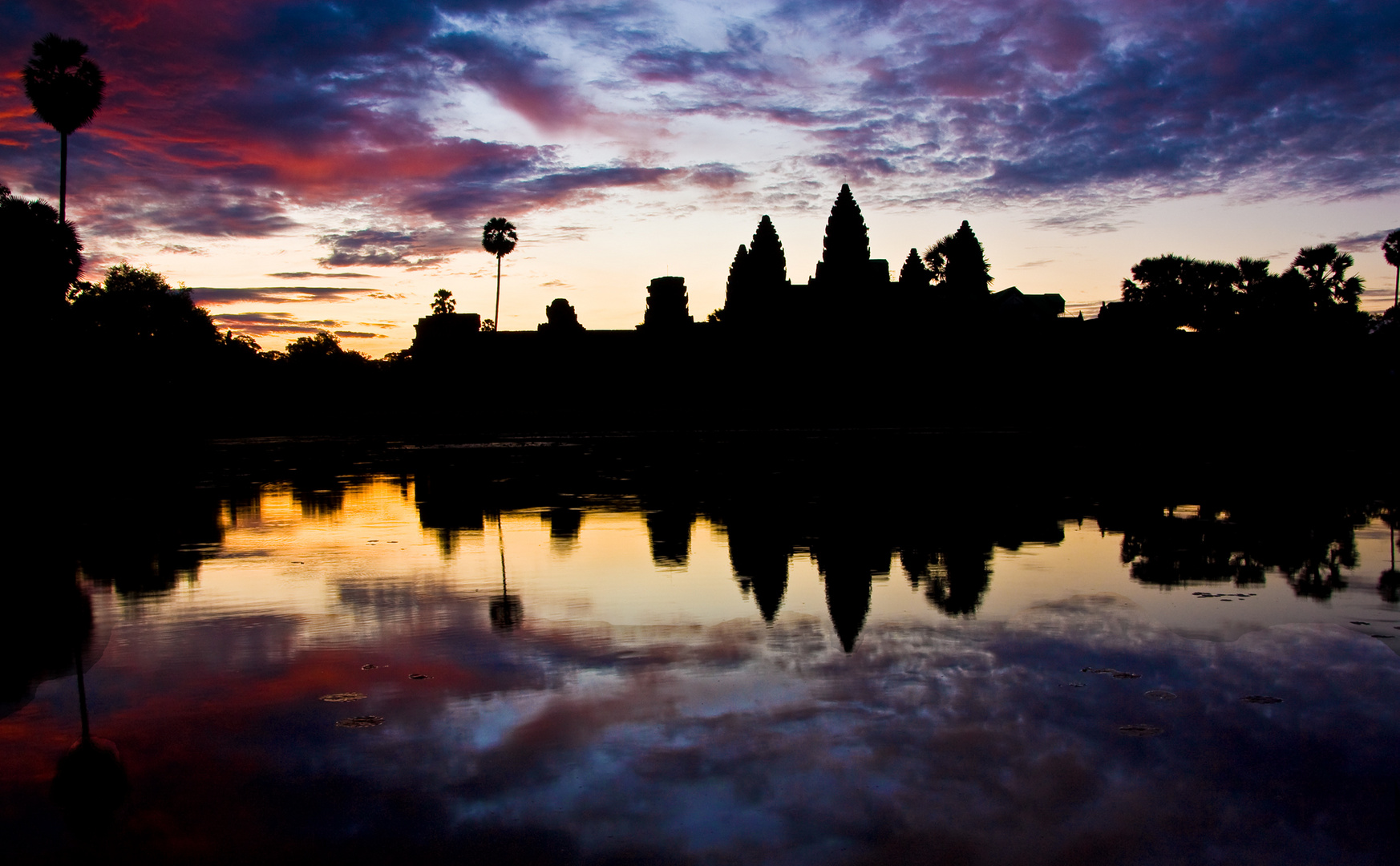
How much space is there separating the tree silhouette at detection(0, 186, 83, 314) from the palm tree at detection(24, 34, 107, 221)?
4.20m

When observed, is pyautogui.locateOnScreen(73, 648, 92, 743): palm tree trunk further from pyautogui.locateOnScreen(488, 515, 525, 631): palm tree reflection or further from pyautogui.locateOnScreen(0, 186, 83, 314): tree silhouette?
pyautogui.locateOnScreen(0, 186, 83, 314): tree silhouette

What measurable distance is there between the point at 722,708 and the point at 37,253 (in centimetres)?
5391

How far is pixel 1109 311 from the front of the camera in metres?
75.2

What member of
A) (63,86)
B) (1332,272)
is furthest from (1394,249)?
(63,86)

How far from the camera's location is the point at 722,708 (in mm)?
5039

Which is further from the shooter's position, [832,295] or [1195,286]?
[1195,286]

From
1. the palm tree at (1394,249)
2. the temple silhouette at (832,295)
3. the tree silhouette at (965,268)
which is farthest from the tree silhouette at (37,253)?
the palm tree at (1394,249)

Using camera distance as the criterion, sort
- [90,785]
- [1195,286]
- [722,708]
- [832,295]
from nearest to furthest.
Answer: [90,785] → [722,708] → [832,295] → [1195,286]

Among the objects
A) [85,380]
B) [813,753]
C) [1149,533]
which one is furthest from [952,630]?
[85,380]

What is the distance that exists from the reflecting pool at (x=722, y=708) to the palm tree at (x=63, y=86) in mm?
46183

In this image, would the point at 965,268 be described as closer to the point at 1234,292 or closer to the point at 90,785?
the point at 1234,292

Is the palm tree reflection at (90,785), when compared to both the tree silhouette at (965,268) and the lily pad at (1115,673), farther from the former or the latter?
the tree silhouette at (965,268)

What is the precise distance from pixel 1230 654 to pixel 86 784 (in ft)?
21.0

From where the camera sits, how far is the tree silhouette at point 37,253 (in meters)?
43.4
